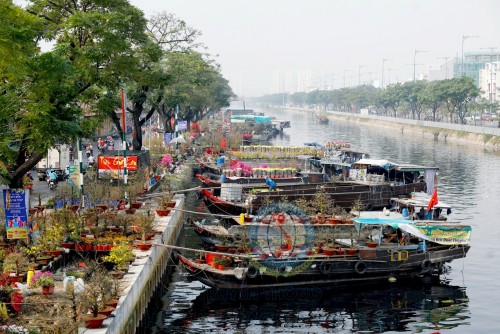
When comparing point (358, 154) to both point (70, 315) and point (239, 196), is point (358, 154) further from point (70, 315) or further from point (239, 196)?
point (70, 315)

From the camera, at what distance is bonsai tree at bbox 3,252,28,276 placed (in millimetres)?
25578

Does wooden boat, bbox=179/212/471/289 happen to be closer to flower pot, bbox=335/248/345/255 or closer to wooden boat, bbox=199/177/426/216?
flower pot, bbox=335/248/345/255

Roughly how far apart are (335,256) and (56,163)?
26390 mm

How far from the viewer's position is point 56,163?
2061 inches

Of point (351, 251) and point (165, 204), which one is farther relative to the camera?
point (165, 204)

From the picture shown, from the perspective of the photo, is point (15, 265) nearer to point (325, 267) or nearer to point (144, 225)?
point (144, 225)

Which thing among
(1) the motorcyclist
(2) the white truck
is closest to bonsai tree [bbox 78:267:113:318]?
(1) the motorcyclist

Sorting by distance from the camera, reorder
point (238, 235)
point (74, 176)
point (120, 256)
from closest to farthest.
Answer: point (120, 256), point (238, 235), point (74, 176)

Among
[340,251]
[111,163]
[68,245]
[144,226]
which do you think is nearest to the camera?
[68,245]

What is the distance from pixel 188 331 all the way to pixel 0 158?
9.72m

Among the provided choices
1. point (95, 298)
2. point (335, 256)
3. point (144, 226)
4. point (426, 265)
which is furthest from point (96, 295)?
point (426, 265)

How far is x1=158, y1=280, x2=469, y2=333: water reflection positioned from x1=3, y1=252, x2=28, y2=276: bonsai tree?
17.8 ft

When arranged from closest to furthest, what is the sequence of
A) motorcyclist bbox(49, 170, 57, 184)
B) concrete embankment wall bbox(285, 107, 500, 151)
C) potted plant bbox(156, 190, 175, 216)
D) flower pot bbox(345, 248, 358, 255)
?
flower pot bbox(345, 248, 358, 255), potted plant bbox(156, 190, 175, 216), motorcyclist bbox(49, 170, 57, 184), concrete embankment wall bbox(285, 107, 500, 151)

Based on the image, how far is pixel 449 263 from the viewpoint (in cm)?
3850
